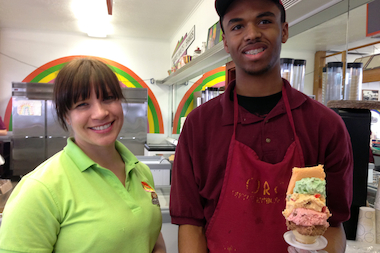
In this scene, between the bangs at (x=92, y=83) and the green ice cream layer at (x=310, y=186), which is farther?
the bangs at (x=92, y=83)

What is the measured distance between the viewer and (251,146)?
41.5 inches

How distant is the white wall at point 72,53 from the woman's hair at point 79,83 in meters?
5.80

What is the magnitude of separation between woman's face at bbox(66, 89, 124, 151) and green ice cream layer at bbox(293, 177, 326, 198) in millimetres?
740

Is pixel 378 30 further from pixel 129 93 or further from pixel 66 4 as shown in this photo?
pixel 129 93

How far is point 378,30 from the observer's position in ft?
4.74

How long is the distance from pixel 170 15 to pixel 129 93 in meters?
1.91

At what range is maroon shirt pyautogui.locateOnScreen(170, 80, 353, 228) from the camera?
100 centimetres

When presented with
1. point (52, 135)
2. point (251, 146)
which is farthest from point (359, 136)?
point (52, 135)

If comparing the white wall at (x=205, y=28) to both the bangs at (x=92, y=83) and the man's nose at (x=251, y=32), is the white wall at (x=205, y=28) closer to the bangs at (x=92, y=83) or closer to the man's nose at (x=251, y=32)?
the man's nose at (x=251, y=32)

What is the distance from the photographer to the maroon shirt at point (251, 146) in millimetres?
998

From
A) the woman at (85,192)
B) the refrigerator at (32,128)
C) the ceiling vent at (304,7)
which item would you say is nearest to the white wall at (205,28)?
the ceiling vent at (304,7)

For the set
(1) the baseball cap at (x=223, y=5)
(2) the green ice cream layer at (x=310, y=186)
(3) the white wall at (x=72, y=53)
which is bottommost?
(2) the green ice cream layer at (x=310, y=186)

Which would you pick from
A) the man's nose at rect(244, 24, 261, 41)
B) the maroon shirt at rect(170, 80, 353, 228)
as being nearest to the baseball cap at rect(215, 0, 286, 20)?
the man's nose at rect(244, 24, 261, 41)

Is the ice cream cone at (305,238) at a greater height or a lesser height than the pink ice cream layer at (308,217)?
lesser
